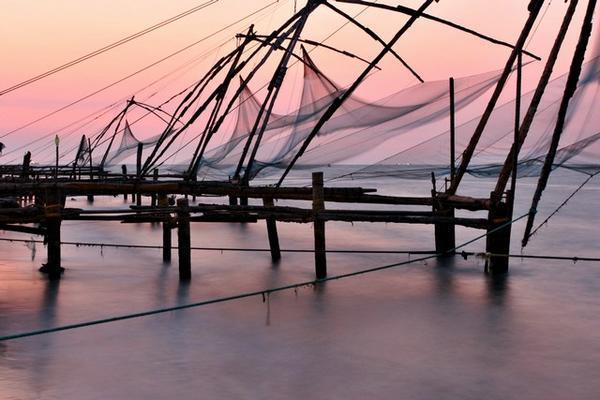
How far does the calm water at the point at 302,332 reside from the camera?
6.25 m

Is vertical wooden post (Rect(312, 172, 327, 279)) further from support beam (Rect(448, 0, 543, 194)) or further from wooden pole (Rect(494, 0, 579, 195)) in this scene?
wooden pole (Rect(494, 0, 579, 195))

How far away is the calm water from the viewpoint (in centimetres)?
625

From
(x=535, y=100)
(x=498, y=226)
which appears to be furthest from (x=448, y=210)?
(x=535, y=100)

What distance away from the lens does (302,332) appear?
8148mm

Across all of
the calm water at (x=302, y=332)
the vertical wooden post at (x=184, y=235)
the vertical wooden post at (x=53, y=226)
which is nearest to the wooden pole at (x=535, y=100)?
the calm water at (x=302, y=332)

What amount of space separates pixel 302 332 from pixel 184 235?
2.84m

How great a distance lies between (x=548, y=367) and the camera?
6.88 metres

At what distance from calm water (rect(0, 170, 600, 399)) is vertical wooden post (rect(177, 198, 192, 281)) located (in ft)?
0.85

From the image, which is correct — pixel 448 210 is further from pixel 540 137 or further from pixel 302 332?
pixel 302 332

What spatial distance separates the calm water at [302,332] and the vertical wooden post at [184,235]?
26 centimetres

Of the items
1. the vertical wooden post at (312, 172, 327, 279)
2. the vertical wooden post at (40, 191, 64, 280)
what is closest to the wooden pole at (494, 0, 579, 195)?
the vertical wooden post at (312, 172, 327, 279)

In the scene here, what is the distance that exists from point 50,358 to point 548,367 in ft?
16.2

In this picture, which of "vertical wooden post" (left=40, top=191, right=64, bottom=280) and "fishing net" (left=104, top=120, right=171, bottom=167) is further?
"fishing net" (left=104, top=120, right=171, bottom=167)

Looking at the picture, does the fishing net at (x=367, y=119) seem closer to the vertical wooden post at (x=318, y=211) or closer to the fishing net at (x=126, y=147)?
the vertical wooden post at (x=318, y=211)
